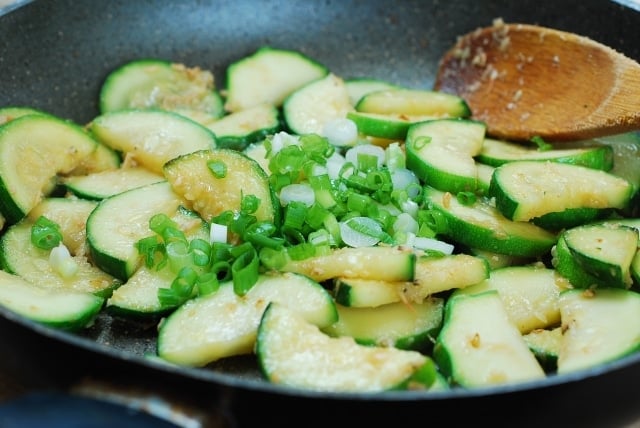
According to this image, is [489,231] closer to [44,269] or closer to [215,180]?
[215,180]

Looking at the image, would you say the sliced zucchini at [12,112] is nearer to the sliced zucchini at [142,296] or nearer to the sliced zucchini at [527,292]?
the sliced zucchini at [142,296]

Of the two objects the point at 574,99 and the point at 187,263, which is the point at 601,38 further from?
the point at 187,263

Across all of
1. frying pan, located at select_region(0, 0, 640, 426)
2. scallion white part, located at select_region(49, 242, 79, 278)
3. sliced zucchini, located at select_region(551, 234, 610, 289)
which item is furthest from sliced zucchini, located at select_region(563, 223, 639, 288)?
scallion white part, located at select_region(49, 242, 79, 278)

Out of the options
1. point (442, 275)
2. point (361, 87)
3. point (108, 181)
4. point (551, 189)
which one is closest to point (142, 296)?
point (108, 181)

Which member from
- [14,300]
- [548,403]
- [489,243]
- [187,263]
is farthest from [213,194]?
[548,403]

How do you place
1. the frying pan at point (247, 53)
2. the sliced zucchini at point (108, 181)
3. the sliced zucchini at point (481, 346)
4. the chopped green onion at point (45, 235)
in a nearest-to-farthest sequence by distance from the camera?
the frying pan at point (247, 53), the sliced zucchini at point (481, 346), the chopped green onion at point (45, 235), the sliced zucchini at point (108, 181)

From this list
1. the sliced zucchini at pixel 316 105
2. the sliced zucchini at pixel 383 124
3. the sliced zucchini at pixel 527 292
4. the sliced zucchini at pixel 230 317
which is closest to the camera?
the sliced zucchini at pixel 230 317

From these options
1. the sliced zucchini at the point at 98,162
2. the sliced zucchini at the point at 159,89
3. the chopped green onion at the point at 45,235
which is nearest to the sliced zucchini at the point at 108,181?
the sliced zucchini at the point at 98,162

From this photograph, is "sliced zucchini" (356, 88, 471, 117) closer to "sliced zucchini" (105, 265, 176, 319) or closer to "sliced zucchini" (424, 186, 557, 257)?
"sliced zucchini" (424, 186, 557, 257)
